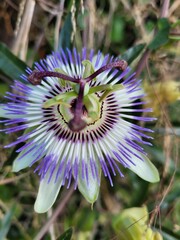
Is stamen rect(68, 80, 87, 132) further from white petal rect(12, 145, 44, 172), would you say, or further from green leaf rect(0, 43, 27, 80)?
green leaf rect(0, 43, 27, 80)

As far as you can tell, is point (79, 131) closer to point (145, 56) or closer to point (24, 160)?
point (24, 160)

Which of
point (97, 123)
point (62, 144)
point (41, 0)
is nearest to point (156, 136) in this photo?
point (97, 123)

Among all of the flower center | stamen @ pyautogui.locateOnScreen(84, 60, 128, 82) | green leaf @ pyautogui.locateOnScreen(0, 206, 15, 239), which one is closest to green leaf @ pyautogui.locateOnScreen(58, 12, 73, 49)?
the flower center

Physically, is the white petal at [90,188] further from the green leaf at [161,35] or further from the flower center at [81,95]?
the green leaf at [161,35]

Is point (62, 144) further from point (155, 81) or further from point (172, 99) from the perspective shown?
point (155, 81)

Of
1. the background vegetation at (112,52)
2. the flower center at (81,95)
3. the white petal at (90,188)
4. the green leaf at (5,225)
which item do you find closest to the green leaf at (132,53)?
the background vegetation at (112,52)

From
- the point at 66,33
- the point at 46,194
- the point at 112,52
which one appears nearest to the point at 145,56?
the point at 66,33
